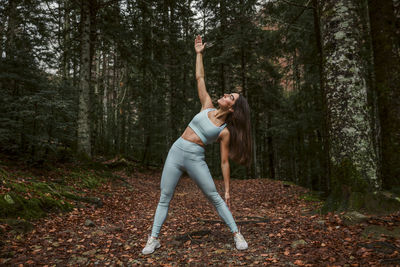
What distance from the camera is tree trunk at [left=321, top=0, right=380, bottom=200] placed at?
4.58 metres

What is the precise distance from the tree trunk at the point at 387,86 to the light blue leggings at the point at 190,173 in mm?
4863

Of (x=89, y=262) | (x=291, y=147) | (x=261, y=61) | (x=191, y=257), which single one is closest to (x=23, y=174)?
(x=89, y=262)

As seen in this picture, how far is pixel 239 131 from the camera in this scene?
12.3 feet

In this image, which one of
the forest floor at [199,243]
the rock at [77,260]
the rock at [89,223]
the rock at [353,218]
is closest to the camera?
the forest floor at [199,243]

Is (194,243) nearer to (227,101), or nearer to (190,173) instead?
(190,173)

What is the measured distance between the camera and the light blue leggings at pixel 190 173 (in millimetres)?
3584

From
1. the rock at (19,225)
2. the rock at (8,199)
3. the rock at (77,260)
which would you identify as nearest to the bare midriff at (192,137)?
the rock at (77,260)

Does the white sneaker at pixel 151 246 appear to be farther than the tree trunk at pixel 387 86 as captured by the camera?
No

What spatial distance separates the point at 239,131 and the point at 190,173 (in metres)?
1.00

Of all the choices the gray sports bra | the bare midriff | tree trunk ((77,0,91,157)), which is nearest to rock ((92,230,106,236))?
the bare midriff

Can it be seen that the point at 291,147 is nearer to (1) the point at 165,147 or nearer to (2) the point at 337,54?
(1) the point at 165,147

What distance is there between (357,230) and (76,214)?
228 inches

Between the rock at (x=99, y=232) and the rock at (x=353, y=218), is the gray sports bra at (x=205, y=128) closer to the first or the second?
the rock at (x=353, y=218)

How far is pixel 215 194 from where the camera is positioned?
362cm
